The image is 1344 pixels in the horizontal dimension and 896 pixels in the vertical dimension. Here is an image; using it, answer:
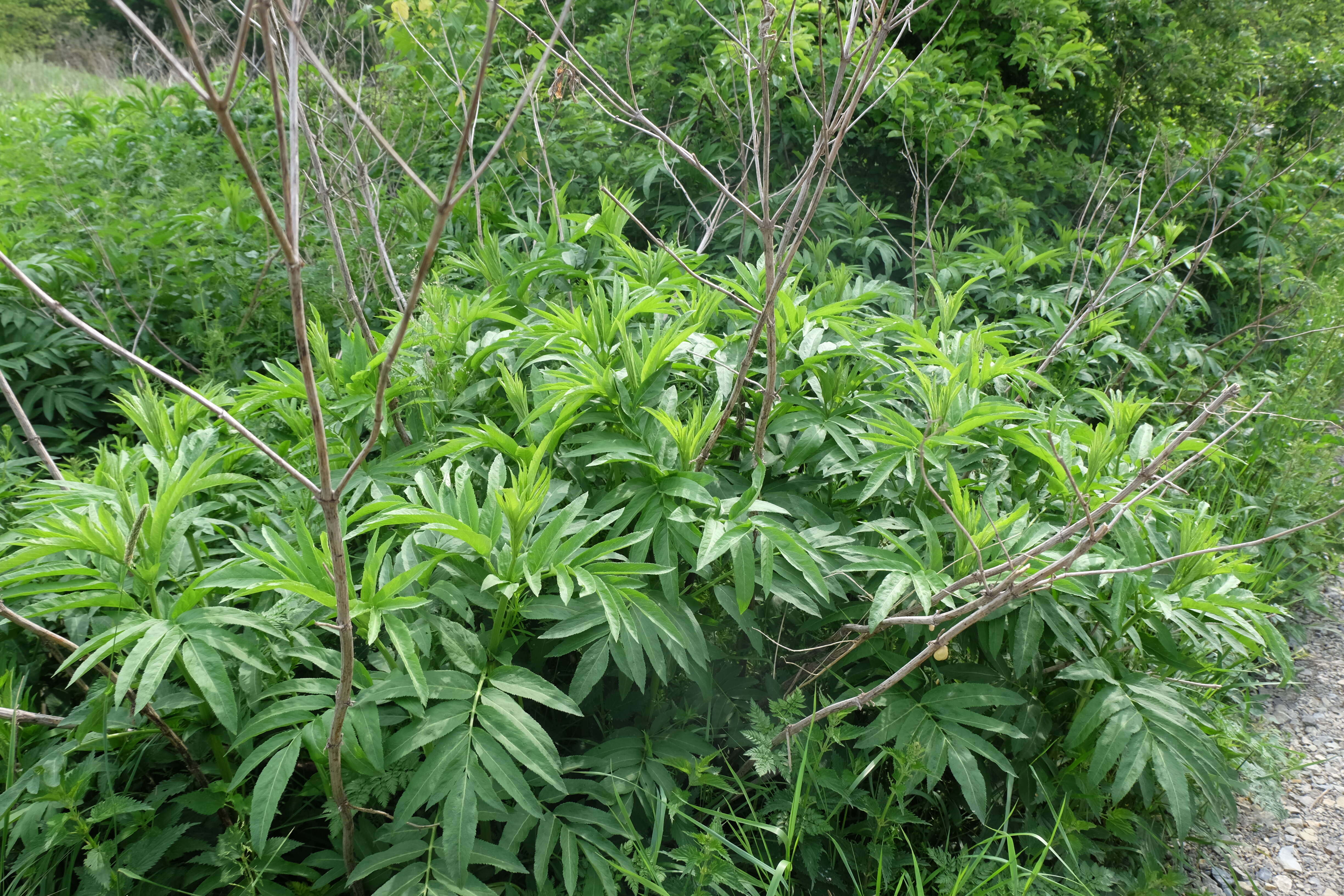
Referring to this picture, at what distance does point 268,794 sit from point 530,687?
1.69 feet

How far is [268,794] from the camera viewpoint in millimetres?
1575

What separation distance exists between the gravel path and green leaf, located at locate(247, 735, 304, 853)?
2489 mm

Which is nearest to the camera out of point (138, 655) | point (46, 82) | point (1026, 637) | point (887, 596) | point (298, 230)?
point (298, 230)

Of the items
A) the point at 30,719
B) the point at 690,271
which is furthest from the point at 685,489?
the point at 30,719

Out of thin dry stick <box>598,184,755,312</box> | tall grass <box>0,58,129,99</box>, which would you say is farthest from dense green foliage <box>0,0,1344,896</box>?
tall grass <box>0,58,129,99</box>

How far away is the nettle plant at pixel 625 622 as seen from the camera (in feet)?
5.55

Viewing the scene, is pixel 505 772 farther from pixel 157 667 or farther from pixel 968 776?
pixel 968 776

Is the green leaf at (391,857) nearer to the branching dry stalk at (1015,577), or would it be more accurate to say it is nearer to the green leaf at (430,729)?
the green leaf at (430,729)

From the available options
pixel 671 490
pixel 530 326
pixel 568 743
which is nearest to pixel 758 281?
pixel 530 326

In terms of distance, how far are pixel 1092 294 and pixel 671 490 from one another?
2.95m

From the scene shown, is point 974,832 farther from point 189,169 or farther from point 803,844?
point 189,169

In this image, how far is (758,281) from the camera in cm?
261

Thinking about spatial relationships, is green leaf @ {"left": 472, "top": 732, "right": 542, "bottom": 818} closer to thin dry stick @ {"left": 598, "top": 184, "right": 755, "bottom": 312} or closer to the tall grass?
thin dry stick @ {"left": 598, "top": 184, "right": 755, "bottom": 312}

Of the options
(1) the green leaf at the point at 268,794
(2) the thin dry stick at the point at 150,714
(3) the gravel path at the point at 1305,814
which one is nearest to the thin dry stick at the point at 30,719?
(2) the thin dry stick at the point at 150,714
